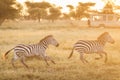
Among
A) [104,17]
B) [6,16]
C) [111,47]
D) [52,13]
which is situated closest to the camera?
[111,47]

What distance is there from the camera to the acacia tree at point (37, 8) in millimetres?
61438

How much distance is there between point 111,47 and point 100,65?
215 inches

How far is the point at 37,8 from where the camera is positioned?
2406 inches

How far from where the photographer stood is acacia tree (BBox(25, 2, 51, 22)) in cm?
6144

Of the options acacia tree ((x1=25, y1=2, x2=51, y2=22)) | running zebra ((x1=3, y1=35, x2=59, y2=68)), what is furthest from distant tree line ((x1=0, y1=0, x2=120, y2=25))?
running zebra ((x1=3, y1=35, x2=59, y2=68))

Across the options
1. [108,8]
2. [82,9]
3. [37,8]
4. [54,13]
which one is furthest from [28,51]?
[54,13]

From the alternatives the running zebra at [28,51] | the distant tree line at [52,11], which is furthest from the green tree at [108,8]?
the running zebra at [28,51]

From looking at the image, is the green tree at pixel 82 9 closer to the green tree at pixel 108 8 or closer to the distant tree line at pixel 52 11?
the distant tree line at pixel 52 11

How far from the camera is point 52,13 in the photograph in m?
67.5

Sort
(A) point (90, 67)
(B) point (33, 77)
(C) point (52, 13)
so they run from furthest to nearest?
(C) point (52, 13)
(A) point (90, 67)
(B) point (33, 77)

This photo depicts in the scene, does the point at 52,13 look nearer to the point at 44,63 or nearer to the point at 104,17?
the point at 104,17

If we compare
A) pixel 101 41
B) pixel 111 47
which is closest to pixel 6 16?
pixel 111 47

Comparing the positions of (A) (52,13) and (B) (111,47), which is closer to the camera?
(B) (111,47)

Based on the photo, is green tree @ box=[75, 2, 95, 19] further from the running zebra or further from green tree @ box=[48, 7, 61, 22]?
the running zebra
